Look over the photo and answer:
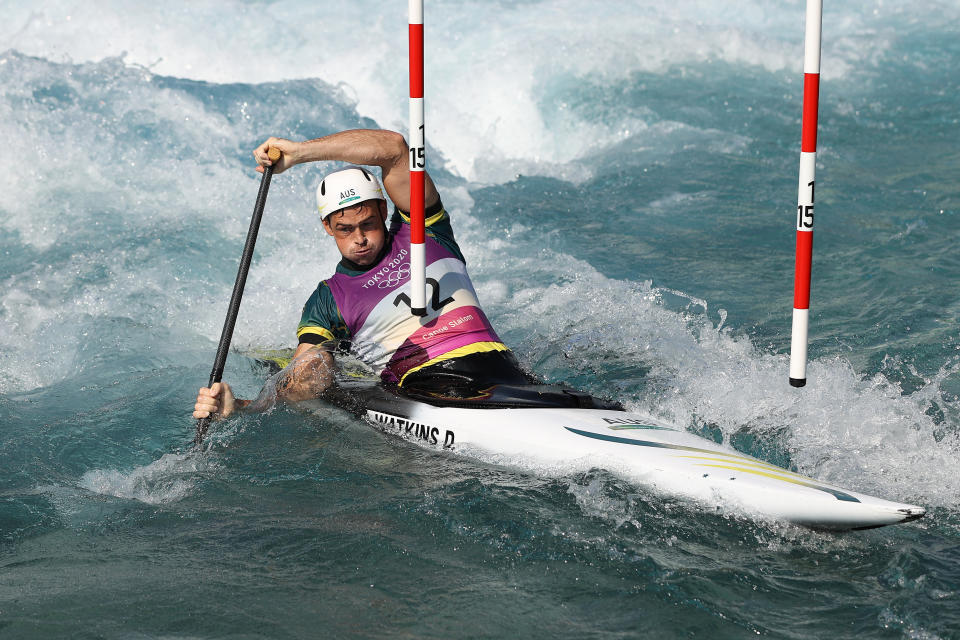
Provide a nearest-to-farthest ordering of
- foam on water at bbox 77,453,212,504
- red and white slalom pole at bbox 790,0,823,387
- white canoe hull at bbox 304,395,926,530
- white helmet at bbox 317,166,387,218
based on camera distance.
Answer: white canoe hull at bbox 304,395,926,530
red and white slalom pole at bbox 790,0,823,387
foam on water at bbox 77,453,212,504
white helmet at bbox 317,166,387,218

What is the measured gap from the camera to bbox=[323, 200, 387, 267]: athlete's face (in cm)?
438

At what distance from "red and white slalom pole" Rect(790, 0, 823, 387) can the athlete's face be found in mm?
1822

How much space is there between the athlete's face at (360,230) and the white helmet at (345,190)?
3cm

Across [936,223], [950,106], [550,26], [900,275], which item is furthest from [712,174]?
[550,26]

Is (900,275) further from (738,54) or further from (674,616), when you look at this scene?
(738,54)

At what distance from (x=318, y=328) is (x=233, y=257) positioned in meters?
3.24

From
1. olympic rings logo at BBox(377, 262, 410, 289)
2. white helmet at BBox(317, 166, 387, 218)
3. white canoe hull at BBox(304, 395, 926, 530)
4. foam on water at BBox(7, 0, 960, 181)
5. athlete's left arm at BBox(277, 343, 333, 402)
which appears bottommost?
white canoe hull at BBox(304, 395, 926, 530)

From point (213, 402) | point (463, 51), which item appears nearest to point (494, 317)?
point (213, 402)

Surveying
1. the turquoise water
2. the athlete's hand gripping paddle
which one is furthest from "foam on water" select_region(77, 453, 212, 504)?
the athlete's hand gripping paddle

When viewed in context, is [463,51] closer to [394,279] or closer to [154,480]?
[394,279]

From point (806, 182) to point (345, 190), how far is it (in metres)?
1.92

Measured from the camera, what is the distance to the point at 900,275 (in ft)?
21.8

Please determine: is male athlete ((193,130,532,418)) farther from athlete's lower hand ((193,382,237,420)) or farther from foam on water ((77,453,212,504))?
foam on water ((77,453,212,504))

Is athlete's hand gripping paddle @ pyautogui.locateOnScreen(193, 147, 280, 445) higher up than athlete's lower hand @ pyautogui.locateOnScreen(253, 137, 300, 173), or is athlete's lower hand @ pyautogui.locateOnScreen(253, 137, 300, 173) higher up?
athlete's lower hand @ pyautogui.locateOnScreen(253, 137, 300, 173)
